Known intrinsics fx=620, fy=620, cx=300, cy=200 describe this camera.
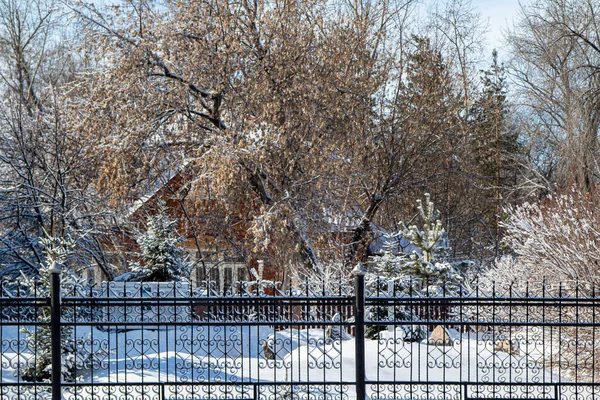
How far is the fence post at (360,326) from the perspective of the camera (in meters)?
6.50

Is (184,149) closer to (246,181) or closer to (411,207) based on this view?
(246,181)

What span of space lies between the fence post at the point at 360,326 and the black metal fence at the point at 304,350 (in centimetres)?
1

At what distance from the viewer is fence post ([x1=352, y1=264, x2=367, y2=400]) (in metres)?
6.50

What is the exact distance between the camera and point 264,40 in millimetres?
15672

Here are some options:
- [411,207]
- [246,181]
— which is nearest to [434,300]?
[246,181]

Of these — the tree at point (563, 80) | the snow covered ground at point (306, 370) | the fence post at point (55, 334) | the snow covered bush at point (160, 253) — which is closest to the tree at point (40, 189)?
the snow covered bush at point (160, 253)


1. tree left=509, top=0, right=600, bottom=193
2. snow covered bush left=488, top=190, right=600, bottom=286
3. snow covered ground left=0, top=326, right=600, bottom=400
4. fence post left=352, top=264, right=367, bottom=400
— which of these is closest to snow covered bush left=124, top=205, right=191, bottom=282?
snow covered ground left=0, top=326, right=600, bottom=400

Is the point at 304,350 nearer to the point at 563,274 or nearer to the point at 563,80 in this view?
the point at 563,274

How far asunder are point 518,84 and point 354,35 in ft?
33.1

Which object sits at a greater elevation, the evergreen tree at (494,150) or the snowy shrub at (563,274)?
the evergreen tree at (494,150)

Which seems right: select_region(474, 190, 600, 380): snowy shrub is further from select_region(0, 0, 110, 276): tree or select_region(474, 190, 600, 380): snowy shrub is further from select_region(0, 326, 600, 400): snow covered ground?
select_region(0, 0, 110, 276): tree

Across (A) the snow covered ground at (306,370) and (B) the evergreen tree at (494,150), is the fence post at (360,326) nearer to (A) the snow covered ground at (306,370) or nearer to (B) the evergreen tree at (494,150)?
(A) the snow covered ground at (306,370)

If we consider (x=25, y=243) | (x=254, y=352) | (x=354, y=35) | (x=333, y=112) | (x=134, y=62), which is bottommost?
(x=254, y=352)

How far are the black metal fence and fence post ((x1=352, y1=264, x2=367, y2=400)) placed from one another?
1 cm
